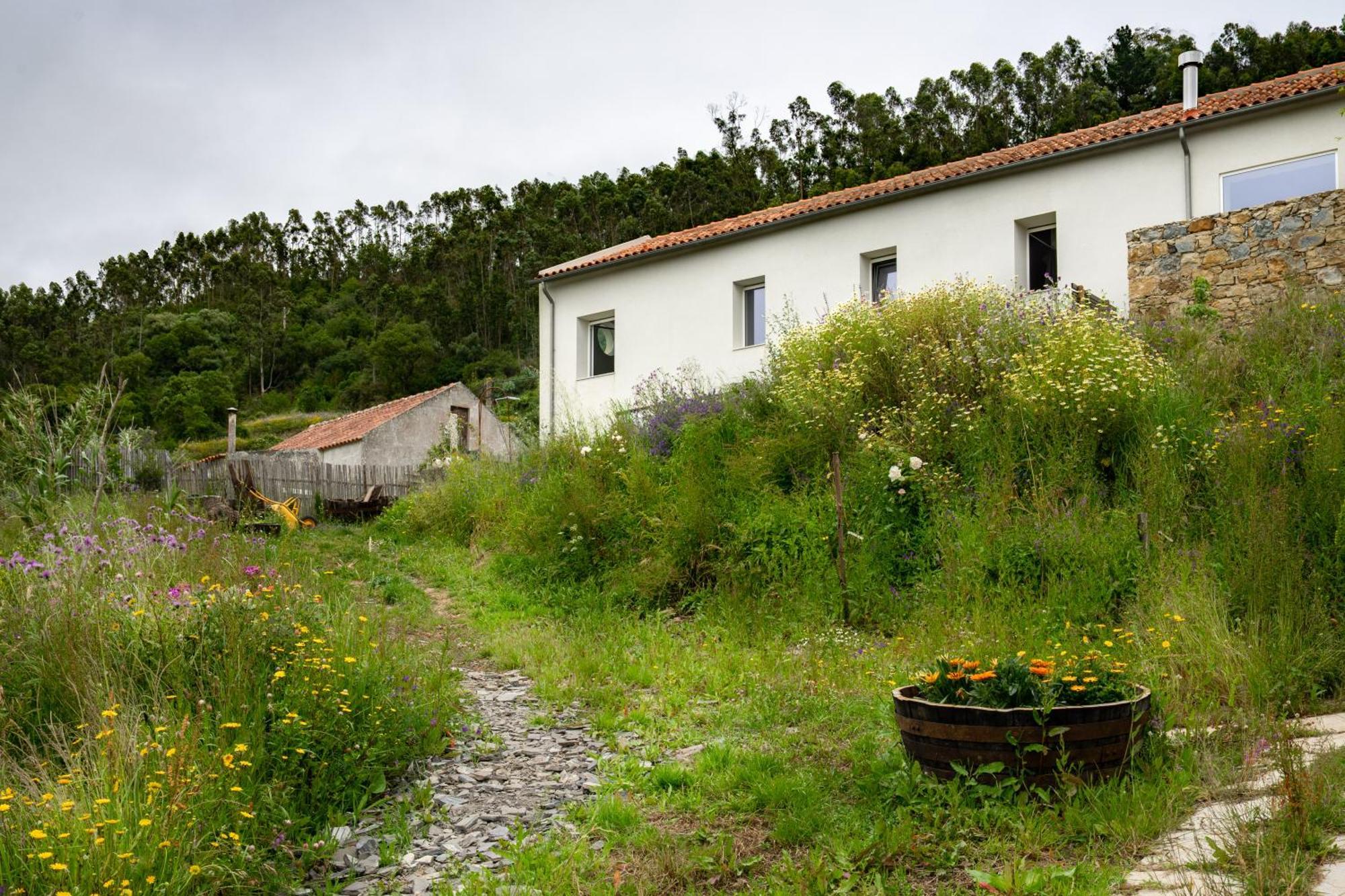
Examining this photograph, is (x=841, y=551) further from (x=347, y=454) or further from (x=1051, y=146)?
(x=347, y=454)

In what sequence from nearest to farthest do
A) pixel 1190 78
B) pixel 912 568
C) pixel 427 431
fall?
pixel 912 568 < pixel 1190 78 < pixel 427 431

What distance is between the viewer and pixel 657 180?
49000 mm

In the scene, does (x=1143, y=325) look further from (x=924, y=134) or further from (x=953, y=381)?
(x=924, y=134)

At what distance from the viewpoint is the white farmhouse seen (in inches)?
484

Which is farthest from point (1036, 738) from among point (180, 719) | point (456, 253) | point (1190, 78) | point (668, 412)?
point (456, 253)

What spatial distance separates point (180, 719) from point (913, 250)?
12710mm

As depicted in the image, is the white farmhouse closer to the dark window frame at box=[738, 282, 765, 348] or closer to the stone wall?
the dark window frame at box=[738, 282, 765, 348]

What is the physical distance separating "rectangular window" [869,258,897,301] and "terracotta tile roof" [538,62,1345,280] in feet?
3.62

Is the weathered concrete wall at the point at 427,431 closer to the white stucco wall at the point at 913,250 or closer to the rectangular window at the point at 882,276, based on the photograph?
the white stucco wall at the point at 913,250

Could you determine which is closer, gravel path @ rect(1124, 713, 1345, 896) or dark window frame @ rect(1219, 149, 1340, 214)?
gravel path @ rect(1124, 713, 1345, 896)

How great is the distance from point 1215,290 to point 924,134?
107 feet

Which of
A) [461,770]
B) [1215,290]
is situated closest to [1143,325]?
[1215,290]

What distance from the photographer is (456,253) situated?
192ft

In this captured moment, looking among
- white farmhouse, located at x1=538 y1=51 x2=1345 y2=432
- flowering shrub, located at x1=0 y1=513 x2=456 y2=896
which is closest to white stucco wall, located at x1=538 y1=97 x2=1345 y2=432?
white farmhouse, located at x1=538 y1=51 x2=1345 y2=432
